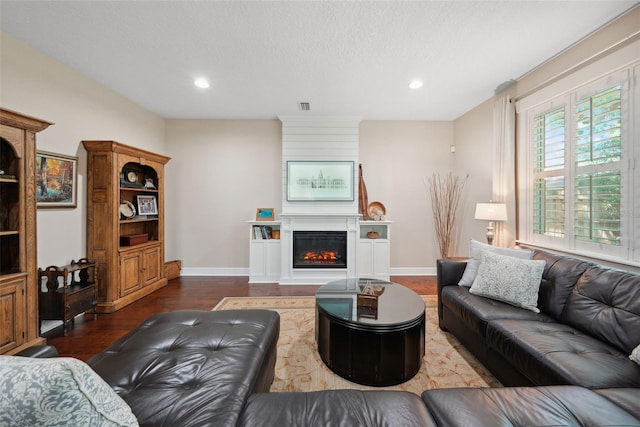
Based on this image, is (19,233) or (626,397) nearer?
(626,397)

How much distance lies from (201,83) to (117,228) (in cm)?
204

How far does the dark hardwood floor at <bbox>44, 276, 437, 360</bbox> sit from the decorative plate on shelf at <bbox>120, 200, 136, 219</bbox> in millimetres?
1144

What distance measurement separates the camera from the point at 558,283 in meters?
1.93

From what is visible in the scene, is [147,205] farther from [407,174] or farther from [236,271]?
[407,174]

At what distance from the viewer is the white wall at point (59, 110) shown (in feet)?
7.72

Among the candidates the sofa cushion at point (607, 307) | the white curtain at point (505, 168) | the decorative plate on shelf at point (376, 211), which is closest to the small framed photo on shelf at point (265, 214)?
the decorative plate on shelf at point (376, 211)

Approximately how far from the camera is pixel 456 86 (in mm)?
3219

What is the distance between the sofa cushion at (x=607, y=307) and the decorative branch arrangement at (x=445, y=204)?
2337 millimetres

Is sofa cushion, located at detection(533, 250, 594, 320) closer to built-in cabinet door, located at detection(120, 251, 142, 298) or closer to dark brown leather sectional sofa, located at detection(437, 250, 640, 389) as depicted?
dark brown leather sectional sofa, located at detection(437, 250, 640, 389)

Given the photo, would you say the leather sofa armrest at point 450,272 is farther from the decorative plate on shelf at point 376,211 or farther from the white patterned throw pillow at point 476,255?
the decorative plate on shelf at point 376,211

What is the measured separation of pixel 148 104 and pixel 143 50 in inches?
63.6

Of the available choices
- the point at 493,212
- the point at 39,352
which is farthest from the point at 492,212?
the point at 39,352

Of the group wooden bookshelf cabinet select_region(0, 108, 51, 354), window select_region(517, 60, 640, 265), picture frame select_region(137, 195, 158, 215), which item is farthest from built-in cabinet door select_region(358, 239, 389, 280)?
wooden bookshelf cabinet select_region(0, 108, 51, 354)

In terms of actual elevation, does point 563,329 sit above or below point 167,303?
above
